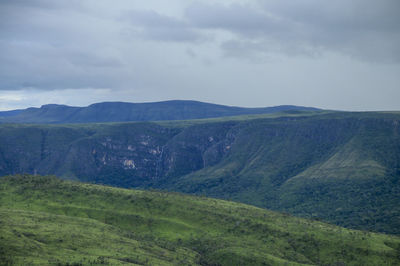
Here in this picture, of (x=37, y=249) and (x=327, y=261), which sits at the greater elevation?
(x=37, y=249)

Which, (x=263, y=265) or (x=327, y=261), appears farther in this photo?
(x=327, y=261)

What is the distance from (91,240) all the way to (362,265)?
4071 inches

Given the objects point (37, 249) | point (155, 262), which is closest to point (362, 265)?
point (155, 262)

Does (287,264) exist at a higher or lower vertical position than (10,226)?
lower

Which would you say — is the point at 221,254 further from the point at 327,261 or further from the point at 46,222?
the point at 46,222

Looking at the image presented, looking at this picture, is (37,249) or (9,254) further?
(37,249)

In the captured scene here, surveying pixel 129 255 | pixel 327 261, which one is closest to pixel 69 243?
pixel 129 255

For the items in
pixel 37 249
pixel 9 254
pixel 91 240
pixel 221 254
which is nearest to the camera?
pixel 9 254

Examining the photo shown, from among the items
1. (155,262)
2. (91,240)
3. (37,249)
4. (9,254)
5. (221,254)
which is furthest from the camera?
(221,254)

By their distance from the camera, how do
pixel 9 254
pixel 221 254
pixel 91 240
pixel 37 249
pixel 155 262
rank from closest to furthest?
pixel 9 254 → pixel 37 249 → pixel 155 262 → pixel 91 240 → pixel 221 254

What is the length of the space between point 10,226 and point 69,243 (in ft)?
72.2

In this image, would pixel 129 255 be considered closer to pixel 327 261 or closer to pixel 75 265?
pixel 75 265

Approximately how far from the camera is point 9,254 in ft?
493

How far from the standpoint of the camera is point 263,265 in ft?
606
